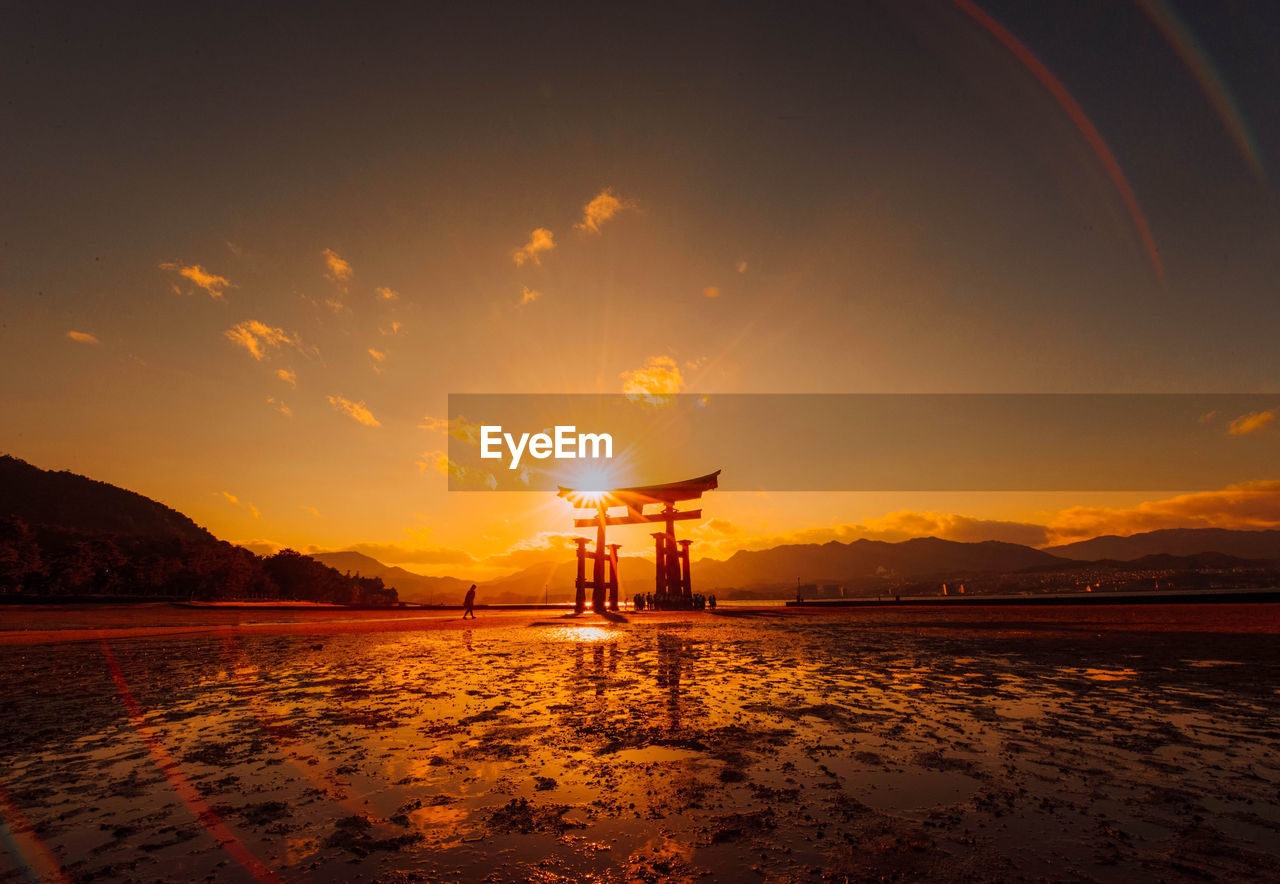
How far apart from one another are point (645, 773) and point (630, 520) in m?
27.7

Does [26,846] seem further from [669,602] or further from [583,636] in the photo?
[669,602]

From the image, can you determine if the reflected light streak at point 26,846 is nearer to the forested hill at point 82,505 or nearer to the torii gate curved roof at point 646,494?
the torii gate curved roof at point 646,494

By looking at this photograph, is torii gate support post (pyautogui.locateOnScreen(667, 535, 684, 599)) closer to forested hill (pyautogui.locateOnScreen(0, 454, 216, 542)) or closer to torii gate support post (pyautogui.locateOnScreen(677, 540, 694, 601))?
torii gate support post (pyautogui.locateOnScreen(677, 540, 694, 601))

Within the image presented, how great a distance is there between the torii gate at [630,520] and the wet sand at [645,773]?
67.3 ft

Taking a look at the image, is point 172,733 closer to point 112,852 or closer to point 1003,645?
point 112,852

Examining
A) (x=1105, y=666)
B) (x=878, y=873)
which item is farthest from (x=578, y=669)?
(x=1105, y=666)

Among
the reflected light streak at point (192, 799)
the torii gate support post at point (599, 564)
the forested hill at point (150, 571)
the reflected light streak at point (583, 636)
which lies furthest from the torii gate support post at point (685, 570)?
the forested hill at point (150, 571)

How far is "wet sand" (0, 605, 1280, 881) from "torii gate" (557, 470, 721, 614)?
808 inches

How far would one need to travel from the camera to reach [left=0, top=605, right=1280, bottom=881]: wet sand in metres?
2.98

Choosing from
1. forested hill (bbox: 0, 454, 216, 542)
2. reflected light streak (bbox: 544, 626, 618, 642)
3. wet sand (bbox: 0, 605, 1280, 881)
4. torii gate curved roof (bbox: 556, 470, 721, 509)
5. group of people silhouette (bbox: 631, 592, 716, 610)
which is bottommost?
group of people silhouette (bbox: 631, 592, 716, 610)

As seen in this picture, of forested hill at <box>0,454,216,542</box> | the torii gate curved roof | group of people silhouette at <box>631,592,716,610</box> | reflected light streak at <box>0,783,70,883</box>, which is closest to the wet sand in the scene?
reflected light streak at <box>0,783,70,883</box>

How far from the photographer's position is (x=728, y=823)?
135 inches

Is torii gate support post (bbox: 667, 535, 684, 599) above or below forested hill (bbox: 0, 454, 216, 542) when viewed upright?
below

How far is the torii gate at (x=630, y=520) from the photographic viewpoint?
3040 cm
